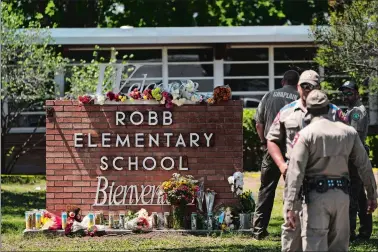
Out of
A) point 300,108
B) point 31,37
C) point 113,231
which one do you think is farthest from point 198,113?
point 31,37

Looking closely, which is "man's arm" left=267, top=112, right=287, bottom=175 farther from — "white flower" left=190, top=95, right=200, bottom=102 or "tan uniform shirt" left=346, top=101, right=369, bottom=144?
"white flower" left=190, top=95, right=200, bottom=102

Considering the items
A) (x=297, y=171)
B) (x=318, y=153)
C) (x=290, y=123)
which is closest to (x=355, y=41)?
(x=290, y=123)

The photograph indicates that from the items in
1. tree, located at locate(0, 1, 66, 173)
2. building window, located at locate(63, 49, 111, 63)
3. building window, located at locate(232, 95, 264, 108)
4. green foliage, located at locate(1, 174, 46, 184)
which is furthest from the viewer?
building window, located at locate(232, 95, 264, 108)

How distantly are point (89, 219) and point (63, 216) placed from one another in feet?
1.08

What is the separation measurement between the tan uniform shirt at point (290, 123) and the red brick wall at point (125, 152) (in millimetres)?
3468

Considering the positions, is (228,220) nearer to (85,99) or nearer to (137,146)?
(137,146)

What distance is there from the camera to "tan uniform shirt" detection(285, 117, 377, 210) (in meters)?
7.19

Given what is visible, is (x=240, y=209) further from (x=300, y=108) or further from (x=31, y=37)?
(x=31, y=37)

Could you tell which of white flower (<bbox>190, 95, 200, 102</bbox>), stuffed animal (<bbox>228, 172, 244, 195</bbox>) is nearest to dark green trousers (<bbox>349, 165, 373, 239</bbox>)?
stuffed animal (<bbox>228, 172, 244, 195</bbox>)

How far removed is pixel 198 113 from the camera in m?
11.6

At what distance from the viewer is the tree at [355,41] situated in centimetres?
1855

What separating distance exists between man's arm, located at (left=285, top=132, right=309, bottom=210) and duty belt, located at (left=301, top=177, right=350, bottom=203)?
0.34ft

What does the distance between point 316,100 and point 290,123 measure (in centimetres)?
47

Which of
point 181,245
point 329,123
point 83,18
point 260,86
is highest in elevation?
point 83,18
